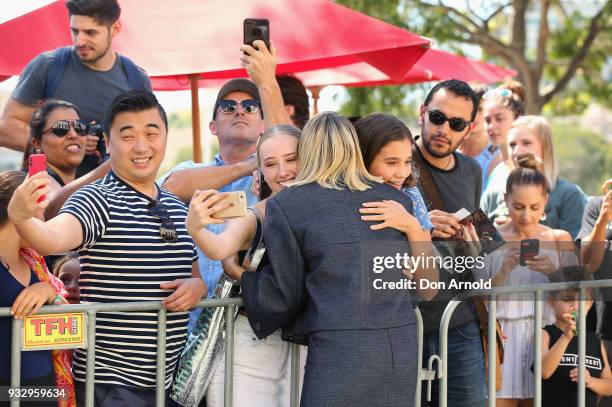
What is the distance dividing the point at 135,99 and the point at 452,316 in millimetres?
1831

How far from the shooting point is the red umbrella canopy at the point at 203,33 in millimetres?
5695

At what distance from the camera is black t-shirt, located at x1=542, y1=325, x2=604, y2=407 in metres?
5.05

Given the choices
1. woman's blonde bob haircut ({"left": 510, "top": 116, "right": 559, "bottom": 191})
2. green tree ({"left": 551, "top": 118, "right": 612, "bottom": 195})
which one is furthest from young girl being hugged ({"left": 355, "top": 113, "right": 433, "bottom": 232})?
green tree ({"left": 551, "top": 118, "right": 612, "bottom": 195})

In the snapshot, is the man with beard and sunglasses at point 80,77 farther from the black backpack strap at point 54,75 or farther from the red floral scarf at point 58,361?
the red floral scarf at point 58,361

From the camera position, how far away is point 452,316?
4.61 meters

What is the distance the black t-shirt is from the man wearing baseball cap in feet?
6.17

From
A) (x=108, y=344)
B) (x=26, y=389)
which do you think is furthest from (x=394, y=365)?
(x=26, y=389)

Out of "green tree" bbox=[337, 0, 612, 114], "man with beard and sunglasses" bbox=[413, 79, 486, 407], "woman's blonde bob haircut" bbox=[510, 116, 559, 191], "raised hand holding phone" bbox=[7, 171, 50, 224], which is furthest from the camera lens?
"green tree" bbox=[337, 0, 612, 114]

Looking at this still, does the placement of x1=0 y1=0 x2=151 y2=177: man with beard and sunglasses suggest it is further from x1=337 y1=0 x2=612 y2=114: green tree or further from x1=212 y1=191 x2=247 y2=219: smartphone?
x1=337 y1=0 x2=612 y2=114: green tree

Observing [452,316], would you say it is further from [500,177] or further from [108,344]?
[500,177]

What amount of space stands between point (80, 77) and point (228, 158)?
3.51 feet

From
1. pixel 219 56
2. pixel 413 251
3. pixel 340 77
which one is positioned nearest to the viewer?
pixel 413 251

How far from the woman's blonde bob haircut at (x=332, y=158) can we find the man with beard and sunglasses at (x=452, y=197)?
2.57 feet

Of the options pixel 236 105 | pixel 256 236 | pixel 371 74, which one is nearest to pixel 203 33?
pixel 236 105
